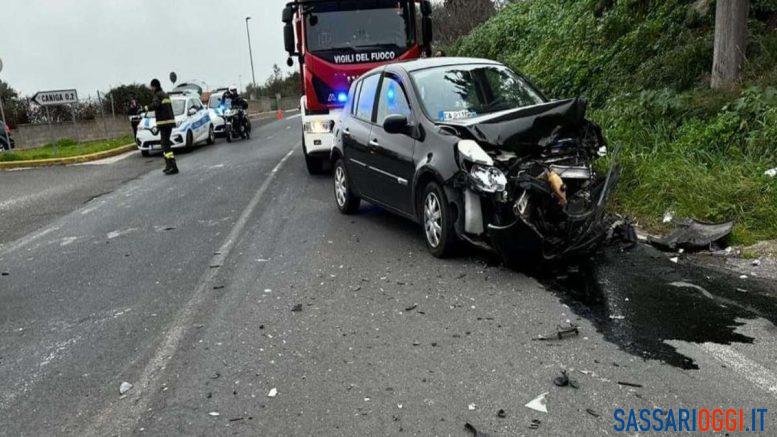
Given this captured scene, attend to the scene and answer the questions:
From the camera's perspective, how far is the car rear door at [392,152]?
275 inches

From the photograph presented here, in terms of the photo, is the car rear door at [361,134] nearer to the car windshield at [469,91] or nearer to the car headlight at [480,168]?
the car windshield at [469,91]

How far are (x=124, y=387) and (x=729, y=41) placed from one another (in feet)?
28.0

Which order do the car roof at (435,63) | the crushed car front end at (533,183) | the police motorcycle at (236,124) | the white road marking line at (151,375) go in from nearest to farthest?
the white road marking line at (151,375)
the crushed car front end at (533,183)
the car roof at (435,63)
the police motorcycle at (236,124)

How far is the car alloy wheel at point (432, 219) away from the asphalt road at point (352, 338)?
232 mm

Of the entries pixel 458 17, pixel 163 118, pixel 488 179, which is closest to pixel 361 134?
pixel 488 179

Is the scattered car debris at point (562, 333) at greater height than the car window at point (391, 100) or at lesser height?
lesser

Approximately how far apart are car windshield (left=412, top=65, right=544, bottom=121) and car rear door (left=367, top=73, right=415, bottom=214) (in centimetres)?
25

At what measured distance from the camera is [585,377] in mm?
3875

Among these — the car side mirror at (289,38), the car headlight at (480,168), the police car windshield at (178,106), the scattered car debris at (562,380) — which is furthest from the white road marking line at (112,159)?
the scattered car debris at (562,380)

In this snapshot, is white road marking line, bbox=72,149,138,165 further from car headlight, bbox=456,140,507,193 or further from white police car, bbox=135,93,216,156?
car headlight, bbox=456,140,507,193

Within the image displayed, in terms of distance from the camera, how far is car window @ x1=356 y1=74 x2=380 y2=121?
810 centimetres

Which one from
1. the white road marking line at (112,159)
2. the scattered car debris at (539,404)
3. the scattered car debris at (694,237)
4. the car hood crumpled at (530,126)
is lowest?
the scattered car debris at (539,404)

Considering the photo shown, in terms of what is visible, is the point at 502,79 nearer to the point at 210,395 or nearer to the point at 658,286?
the point at 658,286

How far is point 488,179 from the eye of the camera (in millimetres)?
5758
